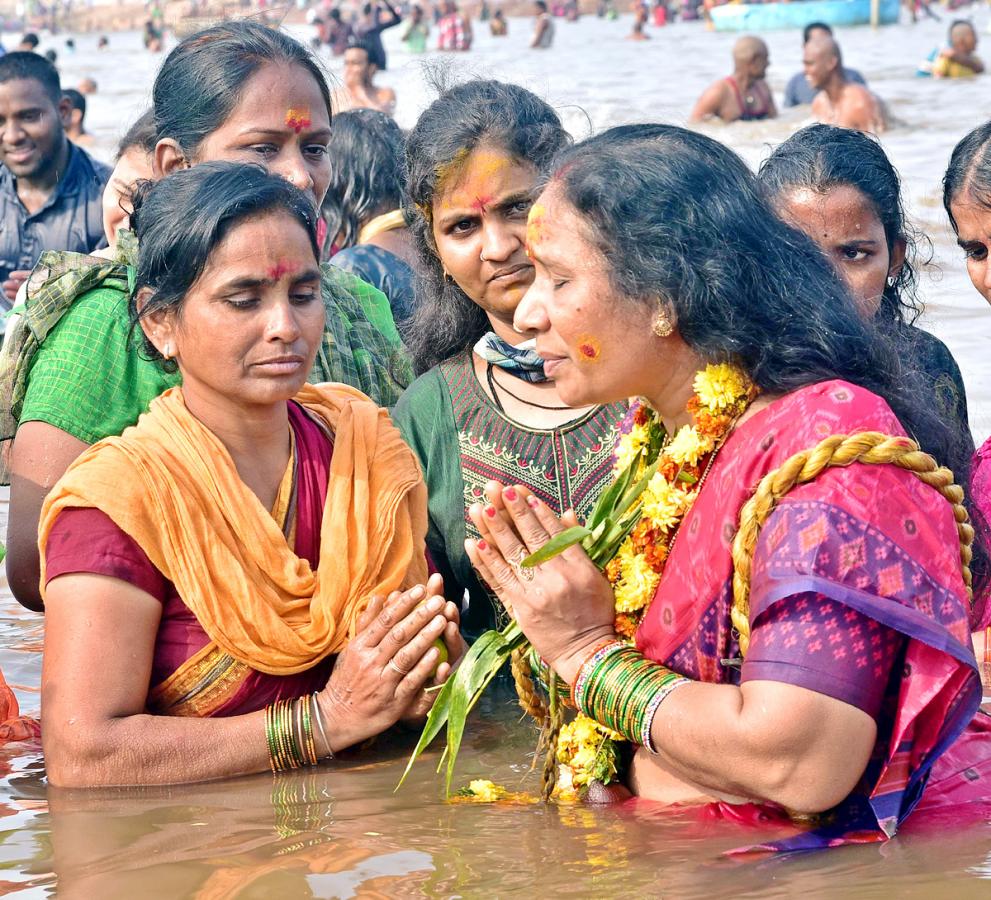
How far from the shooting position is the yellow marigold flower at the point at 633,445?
3.38 m

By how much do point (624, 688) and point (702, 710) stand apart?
0.21 m

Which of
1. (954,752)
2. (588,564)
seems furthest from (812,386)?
(954,752)

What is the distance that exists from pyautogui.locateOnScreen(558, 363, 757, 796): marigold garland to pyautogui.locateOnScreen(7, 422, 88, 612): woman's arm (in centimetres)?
159

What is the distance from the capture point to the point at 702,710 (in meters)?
2.81

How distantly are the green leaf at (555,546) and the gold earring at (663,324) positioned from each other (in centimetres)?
44

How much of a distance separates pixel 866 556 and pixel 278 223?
1.71 meters

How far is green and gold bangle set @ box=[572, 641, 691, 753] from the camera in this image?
292cm

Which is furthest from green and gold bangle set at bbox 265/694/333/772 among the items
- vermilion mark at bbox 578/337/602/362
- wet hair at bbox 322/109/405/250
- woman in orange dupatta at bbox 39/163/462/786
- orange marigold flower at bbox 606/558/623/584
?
wet hair at bbox 322/109/405/250

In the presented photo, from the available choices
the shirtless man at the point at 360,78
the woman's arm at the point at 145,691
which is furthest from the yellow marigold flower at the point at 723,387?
the shirtless man at the point at 360,78

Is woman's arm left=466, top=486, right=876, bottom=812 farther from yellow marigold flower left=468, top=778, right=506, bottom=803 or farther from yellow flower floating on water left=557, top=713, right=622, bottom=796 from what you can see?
yellow marigold flower left=468, top=778, right=506, bottom=803

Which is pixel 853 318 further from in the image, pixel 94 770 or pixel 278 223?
pixel 94 770

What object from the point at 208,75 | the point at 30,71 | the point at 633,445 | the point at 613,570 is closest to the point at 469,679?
the point at 613,570

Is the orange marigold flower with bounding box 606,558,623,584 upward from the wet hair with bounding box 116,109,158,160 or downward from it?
downward

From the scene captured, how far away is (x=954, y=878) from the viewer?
287 cm
